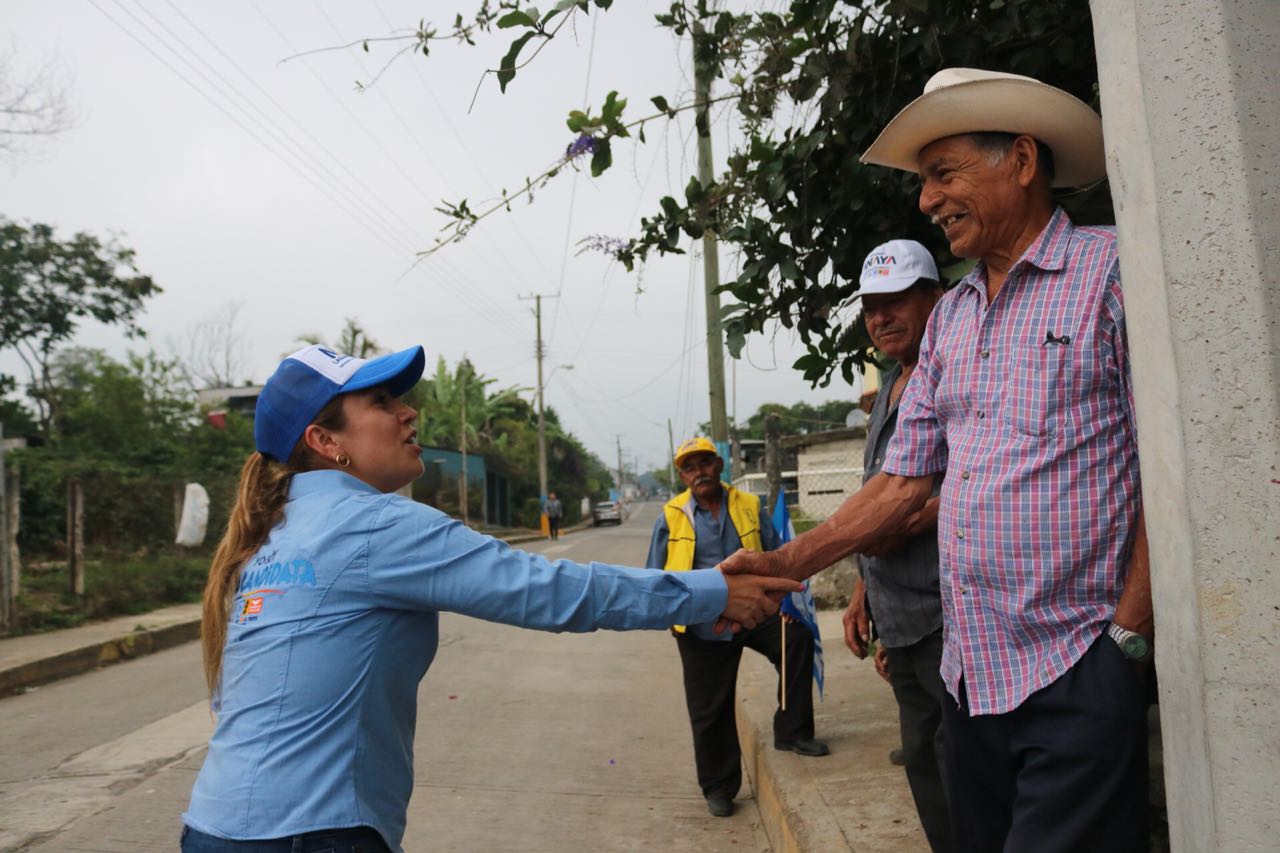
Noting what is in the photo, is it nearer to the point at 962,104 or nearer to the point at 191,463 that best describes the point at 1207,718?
the point at 962,104

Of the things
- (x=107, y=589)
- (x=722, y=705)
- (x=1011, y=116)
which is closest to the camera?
(x=1011, y=116)

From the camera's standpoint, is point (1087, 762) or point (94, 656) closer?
point (1087, 762)

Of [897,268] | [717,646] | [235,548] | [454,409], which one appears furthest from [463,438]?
[235,548]

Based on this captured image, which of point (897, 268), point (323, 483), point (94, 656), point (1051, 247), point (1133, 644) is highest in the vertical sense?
point (897, 268)

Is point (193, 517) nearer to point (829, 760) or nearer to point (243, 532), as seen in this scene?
point (829, 760)

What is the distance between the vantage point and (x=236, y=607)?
6.93ft

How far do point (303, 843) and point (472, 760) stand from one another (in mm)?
4237

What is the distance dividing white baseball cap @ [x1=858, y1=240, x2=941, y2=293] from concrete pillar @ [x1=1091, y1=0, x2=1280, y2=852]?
161 cm

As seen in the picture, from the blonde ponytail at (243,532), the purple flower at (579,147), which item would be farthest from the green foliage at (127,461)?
the blonde ponytail at (243,532)

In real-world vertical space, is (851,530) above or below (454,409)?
below

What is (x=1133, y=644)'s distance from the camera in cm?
193

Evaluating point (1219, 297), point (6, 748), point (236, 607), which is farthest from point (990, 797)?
point (6, 748)

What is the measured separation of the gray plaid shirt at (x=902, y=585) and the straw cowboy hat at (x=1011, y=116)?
1.01 m

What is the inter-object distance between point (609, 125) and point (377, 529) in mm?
2477
